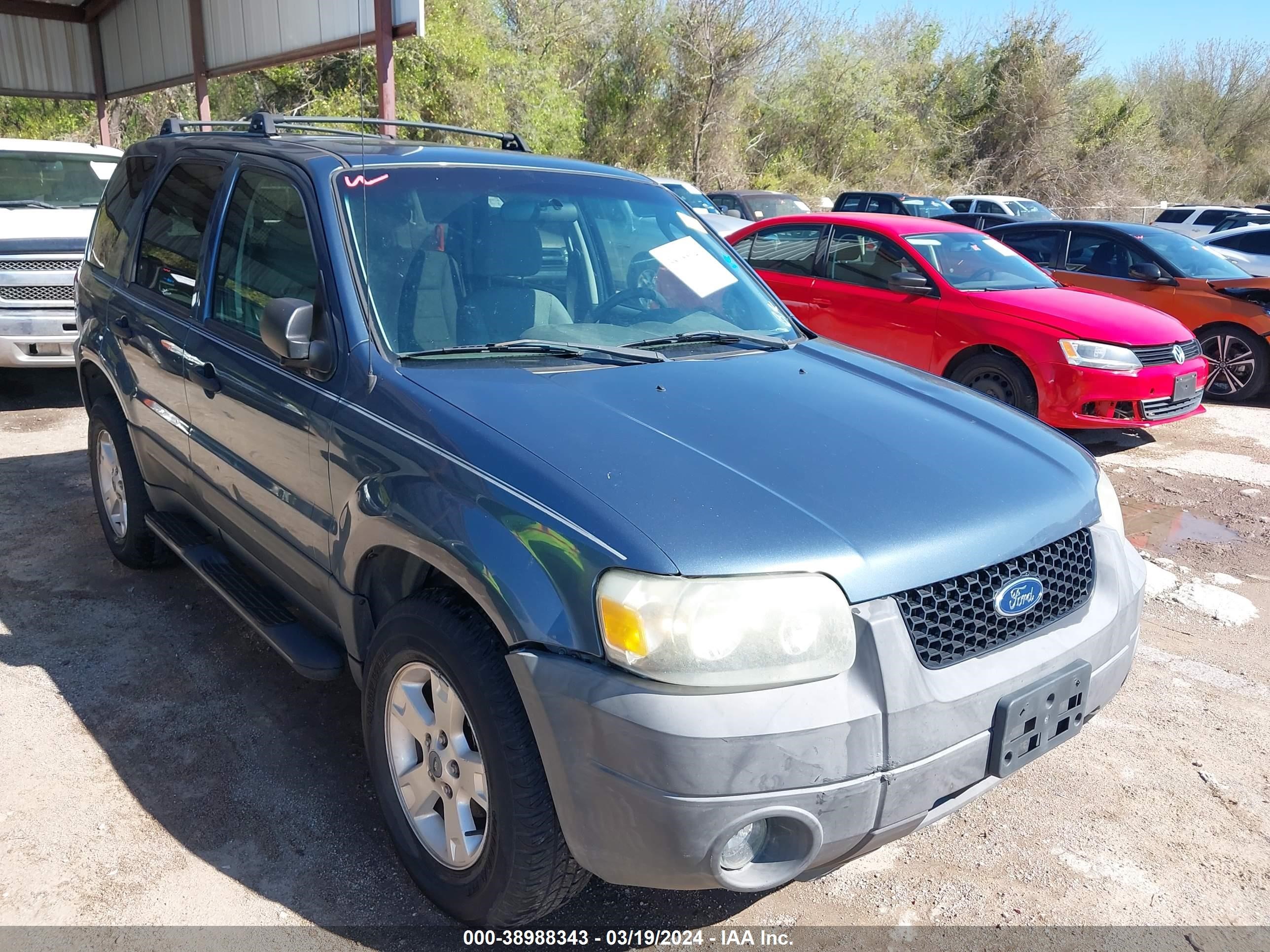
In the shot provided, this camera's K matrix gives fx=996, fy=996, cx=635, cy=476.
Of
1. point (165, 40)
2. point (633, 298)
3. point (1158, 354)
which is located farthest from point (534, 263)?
point (165, 40)

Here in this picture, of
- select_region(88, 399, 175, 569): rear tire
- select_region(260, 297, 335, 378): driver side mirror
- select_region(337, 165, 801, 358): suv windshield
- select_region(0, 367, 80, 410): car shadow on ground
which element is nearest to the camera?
select_region(260, 297, 335, 378): driver side mirror

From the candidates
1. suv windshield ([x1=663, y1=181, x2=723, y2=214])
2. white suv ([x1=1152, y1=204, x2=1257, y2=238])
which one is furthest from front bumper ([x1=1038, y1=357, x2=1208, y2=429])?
white suv ([x1=1152, y1=204, x2=1257, y2=238])

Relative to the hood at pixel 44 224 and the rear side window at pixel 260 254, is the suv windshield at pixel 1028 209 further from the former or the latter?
the rear side window at pixel 260 254

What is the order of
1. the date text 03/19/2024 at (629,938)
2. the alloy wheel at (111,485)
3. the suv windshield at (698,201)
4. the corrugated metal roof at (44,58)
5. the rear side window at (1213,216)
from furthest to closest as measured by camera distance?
the rear side window at (1213,216) → the corrugated metal roof at (44,58) → the suv windshield at (698,201) → the alloy wheel at (111,485) → the date text 03/19/2024 at (629,938)

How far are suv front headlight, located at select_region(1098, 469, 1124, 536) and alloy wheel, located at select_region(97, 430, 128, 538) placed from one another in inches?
152

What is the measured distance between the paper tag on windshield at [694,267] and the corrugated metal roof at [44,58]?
1795 centimetres

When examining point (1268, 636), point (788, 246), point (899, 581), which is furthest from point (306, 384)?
point (788, 246)

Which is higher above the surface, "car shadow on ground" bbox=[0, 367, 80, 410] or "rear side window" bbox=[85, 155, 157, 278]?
"rear side window" bbox=[85, 155, 157, 278]

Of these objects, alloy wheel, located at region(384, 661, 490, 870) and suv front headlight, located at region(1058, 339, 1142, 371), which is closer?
alloy wheel, located at region(384, 661, 490, 870)

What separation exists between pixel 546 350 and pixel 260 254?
1.12 metres

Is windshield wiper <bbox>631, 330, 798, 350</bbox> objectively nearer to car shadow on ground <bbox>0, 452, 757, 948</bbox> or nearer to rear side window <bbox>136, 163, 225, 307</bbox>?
car shadow on ground <bbox>0, 452, 757, 948</bbox>

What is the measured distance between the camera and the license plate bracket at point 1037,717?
7.08 feet

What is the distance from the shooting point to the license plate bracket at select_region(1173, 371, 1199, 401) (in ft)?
22.9

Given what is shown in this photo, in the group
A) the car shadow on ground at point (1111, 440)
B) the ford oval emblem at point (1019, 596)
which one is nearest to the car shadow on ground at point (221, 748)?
the ford oval emblem at point (1019, 596)
